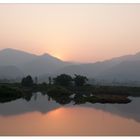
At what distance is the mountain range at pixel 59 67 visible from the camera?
4.36 m

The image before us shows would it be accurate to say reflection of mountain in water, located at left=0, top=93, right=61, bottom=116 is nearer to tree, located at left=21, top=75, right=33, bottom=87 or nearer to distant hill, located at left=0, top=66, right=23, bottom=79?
tree, located at left=21, top=75, right=33, bottom=87

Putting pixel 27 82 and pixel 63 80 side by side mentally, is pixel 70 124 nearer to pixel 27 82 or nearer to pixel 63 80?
pixel 63 80

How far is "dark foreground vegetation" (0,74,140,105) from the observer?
435cm

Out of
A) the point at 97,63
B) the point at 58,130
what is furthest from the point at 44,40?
the point at 58,130

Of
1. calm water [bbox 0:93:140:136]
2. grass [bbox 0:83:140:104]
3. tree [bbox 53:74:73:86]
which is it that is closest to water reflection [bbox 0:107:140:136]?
calm water [bbox 0:93:140:136]

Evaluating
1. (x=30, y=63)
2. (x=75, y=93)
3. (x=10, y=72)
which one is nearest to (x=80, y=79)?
(x=75, y=93)

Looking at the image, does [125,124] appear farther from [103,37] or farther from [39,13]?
[39,13]

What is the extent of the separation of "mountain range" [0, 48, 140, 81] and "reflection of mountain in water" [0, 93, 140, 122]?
23cm

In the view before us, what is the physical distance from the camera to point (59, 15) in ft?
14.5

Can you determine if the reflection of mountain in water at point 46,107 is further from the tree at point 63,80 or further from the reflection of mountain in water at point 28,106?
the tree at point 63,80

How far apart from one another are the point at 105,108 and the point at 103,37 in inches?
26.3

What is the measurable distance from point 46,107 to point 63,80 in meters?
0.29

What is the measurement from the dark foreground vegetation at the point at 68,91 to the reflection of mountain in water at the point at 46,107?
0.12ft

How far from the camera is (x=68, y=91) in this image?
4391mm
